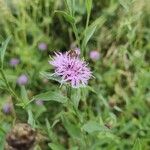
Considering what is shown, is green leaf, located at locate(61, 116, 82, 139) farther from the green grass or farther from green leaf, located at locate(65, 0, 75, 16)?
green leaf, located at locate(65, 0, 75, 16)

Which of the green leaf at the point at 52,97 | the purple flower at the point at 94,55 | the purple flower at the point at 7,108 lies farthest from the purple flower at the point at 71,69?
the purple flower at the point at 94,55

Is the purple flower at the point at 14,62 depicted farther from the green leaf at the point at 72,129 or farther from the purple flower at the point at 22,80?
the green leaf at the point at 72,129

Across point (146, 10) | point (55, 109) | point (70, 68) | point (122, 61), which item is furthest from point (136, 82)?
point (70, 68)

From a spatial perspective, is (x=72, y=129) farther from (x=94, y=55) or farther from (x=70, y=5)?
(x=94, y=55)

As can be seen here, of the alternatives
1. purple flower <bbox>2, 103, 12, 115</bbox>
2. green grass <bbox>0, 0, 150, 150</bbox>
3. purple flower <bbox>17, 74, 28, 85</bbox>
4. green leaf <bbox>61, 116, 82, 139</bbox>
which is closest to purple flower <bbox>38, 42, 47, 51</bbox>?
green grass <bbox>0, 0, 150, 150</bbox>

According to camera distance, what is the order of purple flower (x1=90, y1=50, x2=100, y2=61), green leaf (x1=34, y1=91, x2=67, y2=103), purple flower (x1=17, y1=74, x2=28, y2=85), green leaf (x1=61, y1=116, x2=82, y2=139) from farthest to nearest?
purple flower (x1=90, y1=50, x2=100, y2=61) < purple flower (x1=17, y1=74, x2=28, y2=85) < green leaf (x1=61, y1=116, x2=82, y2=139) < green leaf (x1=34, y1=91, x2=67, y2=103)
